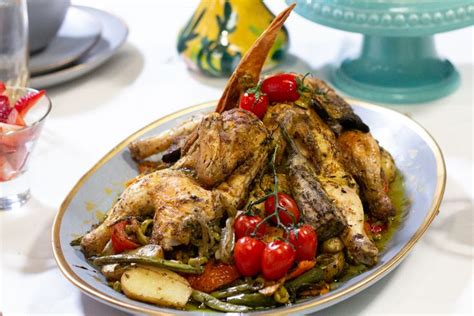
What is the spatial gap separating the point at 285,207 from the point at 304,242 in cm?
12

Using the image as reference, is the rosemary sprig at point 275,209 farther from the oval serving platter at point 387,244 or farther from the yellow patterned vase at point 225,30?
the yellow patterned vase at point 225,30

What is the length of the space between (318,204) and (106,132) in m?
1.07

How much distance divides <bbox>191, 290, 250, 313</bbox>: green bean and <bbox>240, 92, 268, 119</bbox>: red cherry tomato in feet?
1.58

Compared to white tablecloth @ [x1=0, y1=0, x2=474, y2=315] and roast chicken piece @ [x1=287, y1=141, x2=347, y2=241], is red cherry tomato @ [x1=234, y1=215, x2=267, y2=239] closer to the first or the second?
roast chicken piece @ [x1=287, y1=141, x2=347, y2=241]

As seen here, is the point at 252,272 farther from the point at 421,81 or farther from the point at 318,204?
the point at 421,81

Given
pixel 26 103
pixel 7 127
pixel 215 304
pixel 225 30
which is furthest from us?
pixel 225 30

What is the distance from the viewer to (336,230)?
169cm

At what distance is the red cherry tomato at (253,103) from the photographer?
6.19 feet

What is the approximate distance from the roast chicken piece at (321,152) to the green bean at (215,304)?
10.3 inches

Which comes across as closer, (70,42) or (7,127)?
(7,127)

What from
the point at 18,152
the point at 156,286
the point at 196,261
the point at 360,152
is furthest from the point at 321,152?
the point at 18,152

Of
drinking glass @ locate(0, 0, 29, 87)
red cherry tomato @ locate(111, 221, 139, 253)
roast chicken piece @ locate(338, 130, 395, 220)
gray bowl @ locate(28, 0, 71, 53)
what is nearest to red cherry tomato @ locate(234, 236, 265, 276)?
red cherry tomato @ locate(111, 221, 139, 253)

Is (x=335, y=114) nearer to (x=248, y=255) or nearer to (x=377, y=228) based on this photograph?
(x=377, y=228)

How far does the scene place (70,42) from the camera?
2934mm
